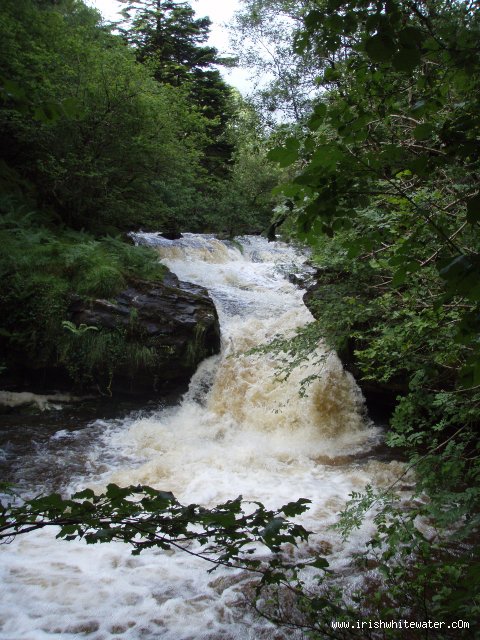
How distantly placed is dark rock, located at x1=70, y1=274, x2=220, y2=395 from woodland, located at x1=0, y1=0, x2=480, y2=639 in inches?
14.8

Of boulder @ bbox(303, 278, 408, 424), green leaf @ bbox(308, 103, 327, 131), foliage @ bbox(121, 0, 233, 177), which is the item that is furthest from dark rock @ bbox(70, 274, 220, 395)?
foliage @ bbox(121, 0, 233, 177)

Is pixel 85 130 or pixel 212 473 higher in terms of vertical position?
pixel 85 130

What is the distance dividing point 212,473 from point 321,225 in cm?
464

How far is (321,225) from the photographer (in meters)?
1.39

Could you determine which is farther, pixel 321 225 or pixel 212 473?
pixel 212 473

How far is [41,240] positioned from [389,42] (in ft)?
29.3

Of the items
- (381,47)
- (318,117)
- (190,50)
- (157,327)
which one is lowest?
(157,327)

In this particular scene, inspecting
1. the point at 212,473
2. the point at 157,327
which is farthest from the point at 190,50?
the point at 212,473

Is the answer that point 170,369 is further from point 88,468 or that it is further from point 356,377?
point 356,377

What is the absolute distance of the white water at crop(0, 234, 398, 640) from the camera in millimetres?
2959

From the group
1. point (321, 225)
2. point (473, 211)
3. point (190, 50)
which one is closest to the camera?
point (473, 211)

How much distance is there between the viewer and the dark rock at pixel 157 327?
7727mm

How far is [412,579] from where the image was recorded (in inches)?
125

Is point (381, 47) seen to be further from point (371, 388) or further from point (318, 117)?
point (371, 388)
